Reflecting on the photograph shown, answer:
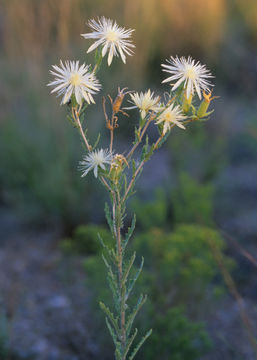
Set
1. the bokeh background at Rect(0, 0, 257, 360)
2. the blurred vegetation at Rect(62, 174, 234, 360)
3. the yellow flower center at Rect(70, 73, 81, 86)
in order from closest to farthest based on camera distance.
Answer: the yellow flower center at Rect(70, 73, 81, 86) → the blurred vegetation at Rect(62, 174, 234, 360) → the bokeh background at Rect(0, 0, 257, 360)

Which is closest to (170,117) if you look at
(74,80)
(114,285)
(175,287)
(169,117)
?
(169,117)

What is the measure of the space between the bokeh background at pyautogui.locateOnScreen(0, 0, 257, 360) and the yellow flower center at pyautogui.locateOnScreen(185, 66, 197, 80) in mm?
646

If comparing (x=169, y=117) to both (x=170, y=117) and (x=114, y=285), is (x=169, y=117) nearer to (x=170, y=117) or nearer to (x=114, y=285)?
(x=170, y=117)

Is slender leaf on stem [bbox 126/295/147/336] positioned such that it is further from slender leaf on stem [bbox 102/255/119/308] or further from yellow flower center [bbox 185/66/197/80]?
yellow flower center [bbox 185/66/197/80]

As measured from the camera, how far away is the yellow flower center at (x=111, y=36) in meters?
1.09

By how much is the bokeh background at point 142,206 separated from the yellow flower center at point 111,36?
0.75 meters

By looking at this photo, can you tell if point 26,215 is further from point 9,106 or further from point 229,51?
point 229,51

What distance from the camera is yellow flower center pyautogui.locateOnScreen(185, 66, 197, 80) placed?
1061mm

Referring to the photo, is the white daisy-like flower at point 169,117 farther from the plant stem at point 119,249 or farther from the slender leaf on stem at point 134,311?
the slender leaf on stem at point 134,311

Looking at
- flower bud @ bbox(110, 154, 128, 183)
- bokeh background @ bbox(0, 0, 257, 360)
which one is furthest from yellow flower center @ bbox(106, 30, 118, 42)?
bokeh background @ bbox(0, 0, 257, 360)

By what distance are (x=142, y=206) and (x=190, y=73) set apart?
181 cm

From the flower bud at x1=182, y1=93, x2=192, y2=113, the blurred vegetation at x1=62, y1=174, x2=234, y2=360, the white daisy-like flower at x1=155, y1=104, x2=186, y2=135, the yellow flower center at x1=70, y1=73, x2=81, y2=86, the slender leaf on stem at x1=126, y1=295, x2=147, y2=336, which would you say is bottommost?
the blurred vegetation at x1=62, y1=174, x2=234, y2=360

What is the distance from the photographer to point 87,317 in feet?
7.78

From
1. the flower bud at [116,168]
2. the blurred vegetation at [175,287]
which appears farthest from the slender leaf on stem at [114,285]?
the blurred vegetation at [175,287]
